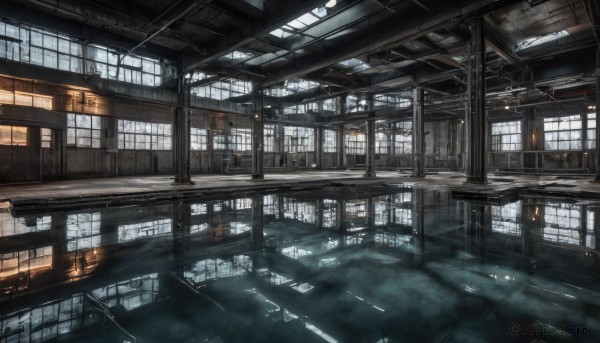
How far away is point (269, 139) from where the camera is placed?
3228cm

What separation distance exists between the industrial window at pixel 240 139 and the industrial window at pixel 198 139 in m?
2.50

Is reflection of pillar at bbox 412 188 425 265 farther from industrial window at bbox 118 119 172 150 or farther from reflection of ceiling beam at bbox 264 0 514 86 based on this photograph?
industrial window at bbox 118 119 172 150

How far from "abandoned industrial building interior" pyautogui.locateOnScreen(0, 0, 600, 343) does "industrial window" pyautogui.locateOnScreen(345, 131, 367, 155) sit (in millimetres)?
Answer: 11905

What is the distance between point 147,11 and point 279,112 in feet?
53.1

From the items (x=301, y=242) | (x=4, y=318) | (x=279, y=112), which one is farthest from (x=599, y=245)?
(x=279, y=112)

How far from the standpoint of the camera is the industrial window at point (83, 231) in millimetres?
4590

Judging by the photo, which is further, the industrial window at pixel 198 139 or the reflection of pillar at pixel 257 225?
the industrial window at pixel 198 139

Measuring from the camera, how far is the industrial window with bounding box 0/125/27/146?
14359mm

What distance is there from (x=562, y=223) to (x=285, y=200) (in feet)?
22.6

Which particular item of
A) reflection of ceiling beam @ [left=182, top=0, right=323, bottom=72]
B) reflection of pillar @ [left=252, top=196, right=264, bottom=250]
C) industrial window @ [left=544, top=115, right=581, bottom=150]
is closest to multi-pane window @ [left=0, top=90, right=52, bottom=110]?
reflection of ceiling beam @ [left=182, top=0, right=323, bottom=72]

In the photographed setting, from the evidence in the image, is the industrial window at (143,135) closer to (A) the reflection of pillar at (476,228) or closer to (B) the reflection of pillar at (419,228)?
(B) the reflection of pillar at (419,228)

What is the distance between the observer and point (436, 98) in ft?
70.4

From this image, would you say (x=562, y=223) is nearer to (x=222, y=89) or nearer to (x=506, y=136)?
(x=222, y=89)

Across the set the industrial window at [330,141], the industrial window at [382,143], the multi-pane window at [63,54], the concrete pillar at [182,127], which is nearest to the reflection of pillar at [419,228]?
the concrete pillar at [182,127]
